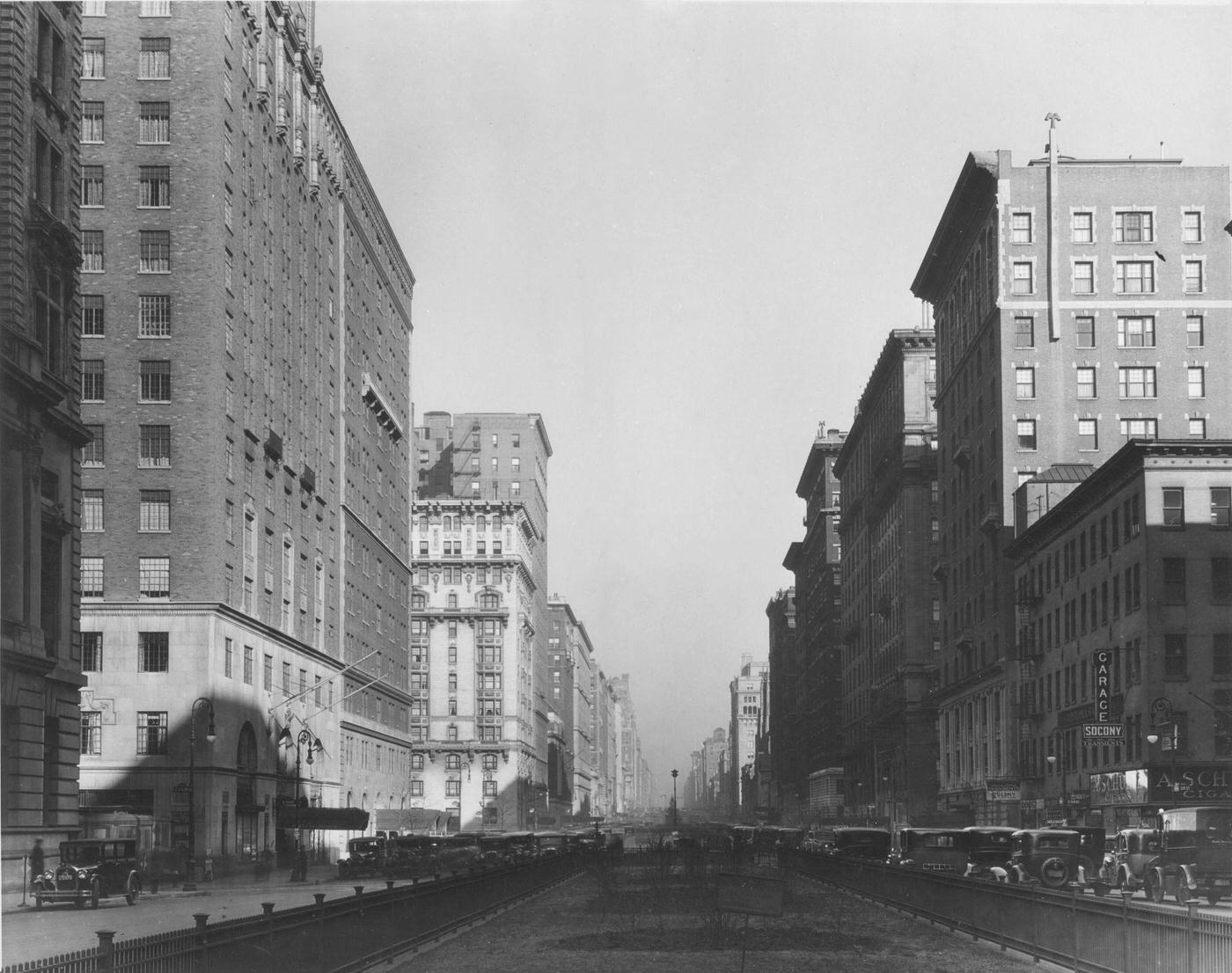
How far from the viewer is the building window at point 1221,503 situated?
253ft

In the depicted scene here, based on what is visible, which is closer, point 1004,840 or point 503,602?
point 1004,840

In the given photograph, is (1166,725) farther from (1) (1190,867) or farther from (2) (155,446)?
(2) (155,446)

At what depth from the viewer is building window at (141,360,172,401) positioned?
269 ft

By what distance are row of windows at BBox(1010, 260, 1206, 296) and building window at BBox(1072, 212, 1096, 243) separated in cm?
143

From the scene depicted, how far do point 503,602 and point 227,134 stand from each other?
110 m

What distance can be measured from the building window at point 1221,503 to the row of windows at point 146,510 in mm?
48994

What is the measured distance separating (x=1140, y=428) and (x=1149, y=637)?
1111 inches

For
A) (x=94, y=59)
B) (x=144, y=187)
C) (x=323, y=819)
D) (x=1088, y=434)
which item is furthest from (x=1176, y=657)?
(x=94, y=59)

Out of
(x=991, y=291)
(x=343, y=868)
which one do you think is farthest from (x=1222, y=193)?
(x=343, y=868)

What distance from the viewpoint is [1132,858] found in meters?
51.4

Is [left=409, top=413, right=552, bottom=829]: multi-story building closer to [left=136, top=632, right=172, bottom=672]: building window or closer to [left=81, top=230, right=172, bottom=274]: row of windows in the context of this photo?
[left=81, top=230, right=172, bottom=274]: row of windows

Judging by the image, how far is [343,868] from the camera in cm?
7719

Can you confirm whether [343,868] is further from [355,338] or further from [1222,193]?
[1222,193]

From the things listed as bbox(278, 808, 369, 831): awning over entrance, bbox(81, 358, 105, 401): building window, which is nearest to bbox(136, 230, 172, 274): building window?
bbox(81, 358, 105, 401): building window
